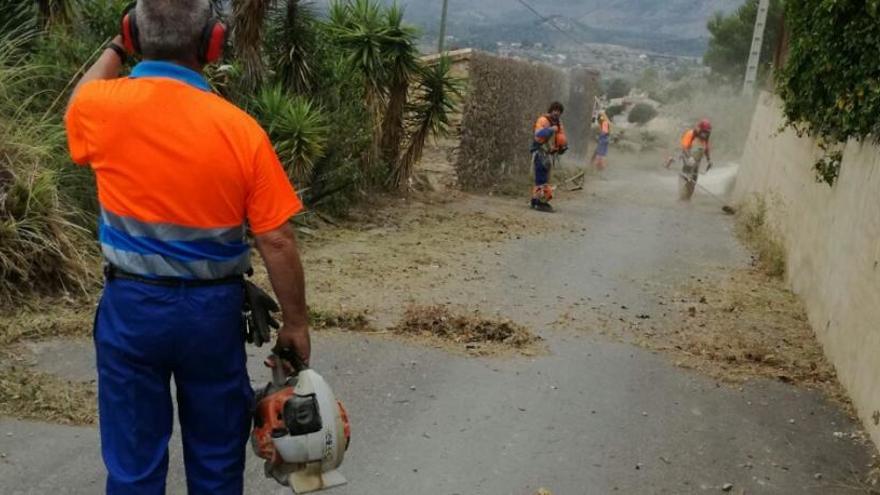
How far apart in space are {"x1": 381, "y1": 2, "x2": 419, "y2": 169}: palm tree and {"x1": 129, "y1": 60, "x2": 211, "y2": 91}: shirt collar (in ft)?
31.6

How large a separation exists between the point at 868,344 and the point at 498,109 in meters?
12.1

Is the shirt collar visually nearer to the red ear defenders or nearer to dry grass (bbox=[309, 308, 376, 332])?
the red ear defenders

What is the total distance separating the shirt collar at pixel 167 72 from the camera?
9.43 ft

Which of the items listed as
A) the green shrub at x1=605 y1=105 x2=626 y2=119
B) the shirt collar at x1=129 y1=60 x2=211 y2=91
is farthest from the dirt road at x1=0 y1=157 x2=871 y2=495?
the green shrub at x1=605 y1=105 x2=626 y2=119

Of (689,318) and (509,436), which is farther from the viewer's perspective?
(689,318)

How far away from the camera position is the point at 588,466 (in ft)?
15.2

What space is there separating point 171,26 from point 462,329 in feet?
13.9

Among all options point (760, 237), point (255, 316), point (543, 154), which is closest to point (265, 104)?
point (543, 154)

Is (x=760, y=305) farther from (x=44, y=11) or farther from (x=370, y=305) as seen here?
(x=44, y=11)

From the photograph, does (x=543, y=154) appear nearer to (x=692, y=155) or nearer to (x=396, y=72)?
(x=396, y=72)

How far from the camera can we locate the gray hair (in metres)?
2.84

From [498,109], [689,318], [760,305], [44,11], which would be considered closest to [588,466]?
[689,318]

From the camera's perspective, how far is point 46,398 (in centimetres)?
485

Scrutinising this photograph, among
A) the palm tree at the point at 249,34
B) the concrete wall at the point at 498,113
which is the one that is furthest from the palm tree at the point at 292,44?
the concrete wall at the point at 498,113
